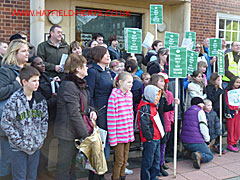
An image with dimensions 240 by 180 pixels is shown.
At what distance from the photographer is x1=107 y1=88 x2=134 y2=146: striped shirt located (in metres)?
3.80

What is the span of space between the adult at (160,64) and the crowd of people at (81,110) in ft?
0.06

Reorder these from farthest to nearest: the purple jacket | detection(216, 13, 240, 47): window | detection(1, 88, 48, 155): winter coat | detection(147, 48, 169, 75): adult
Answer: detection(216, 13, 240, 47): window, the purple jacket, detection(147, 48, 169, 75): adult, detection(1, 88, 48, 155): winter coat

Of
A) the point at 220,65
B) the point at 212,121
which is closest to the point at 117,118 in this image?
the point at 212,121

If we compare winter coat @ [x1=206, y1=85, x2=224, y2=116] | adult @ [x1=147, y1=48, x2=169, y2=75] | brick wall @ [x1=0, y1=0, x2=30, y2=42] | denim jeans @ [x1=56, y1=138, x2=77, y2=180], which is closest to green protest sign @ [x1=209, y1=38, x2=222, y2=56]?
winter coat @ [x1=206, y1=85, x2=224, y2=116]

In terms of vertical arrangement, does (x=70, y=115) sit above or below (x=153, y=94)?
below

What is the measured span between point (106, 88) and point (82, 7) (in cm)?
459

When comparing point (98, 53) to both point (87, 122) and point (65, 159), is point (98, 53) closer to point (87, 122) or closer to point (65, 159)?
point (87, 122)

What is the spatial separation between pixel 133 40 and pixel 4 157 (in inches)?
124

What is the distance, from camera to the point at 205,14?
9359 mm

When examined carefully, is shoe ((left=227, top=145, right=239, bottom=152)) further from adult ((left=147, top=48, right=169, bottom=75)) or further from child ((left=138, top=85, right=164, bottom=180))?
child ((left=138, top=85, right=164, bottom=180))

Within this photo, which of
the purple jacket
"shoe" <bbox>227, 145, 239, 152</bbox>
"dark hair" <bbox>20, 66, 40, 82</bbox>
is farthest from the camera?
"shoe" <bbox>227, 145, 239, 152</bbox>

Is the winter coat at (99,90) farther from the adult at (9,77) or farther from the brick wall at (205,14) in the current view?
the brick wall at (205,14)

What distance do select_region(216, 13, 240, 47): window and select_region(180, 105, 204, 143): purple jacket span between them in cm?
558

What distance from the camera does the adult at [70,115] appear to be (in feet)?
10.8
